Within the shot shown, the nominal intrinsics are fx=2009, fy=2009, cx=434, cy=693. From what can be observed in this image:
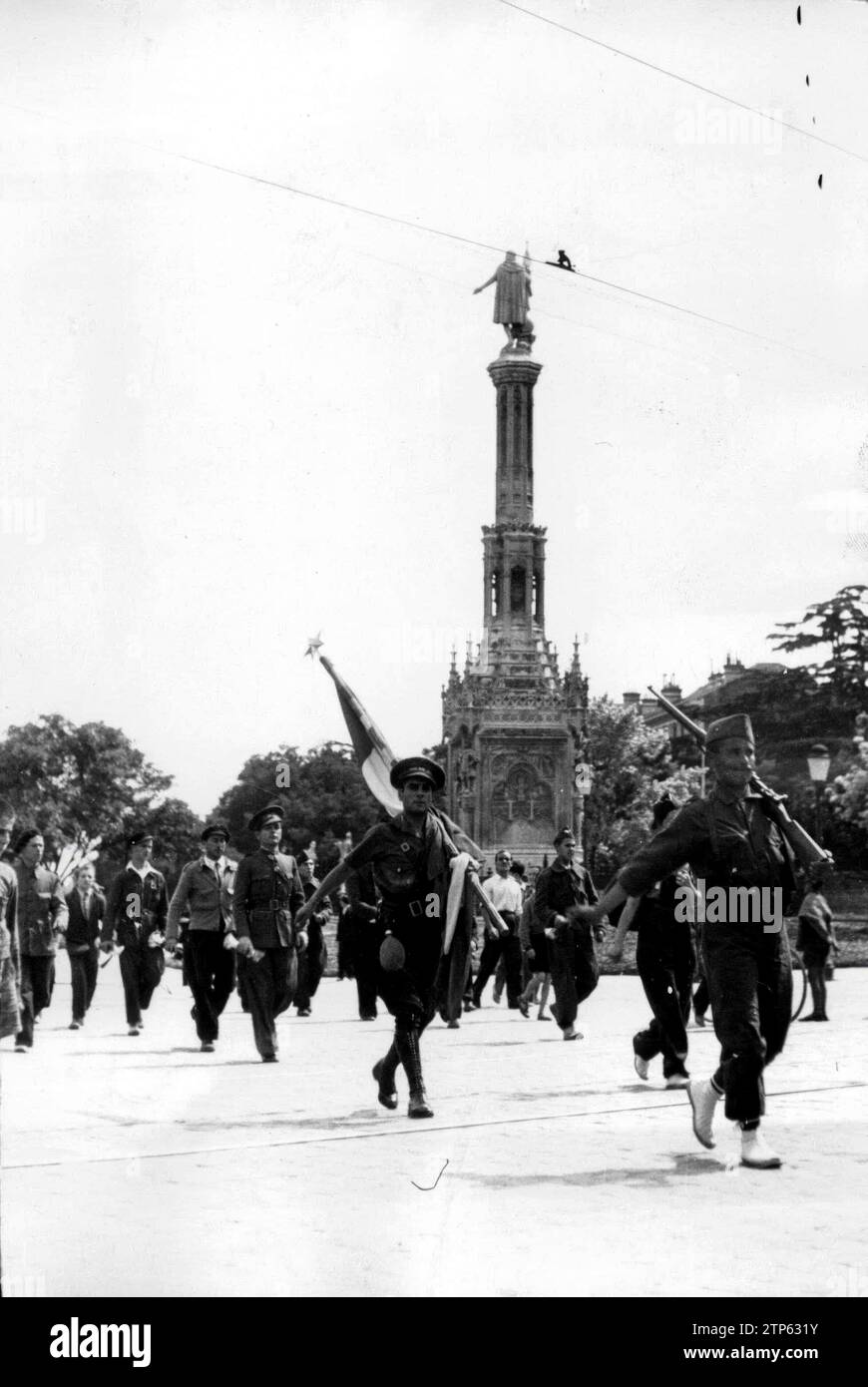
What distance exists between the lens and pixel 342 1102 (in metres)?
10.5

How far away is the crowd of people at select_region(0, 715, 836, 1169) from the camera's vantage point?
8.23 m

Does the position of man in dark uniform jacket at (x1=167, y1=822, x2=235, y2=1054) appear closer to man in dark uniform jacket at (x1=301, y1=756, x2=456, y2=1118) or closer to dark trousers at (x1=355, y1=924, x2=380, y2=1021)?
dark trousers at (x1=355, y1=924, x2=380, y2=1021)

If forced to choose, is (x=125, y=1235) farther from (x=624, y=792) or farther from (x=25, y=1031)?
(x=624, y=792)

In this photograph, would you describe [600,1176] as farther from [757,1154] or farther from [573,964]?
[573,964]

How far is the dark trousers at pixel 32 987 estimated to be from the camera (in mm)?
14016

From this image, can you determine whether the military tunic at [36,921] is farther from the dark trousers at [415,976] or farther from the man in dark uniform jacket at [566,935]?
the dark trousers at [415,976]

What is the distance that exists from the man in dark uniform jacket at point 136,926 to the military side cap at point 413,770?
586cm

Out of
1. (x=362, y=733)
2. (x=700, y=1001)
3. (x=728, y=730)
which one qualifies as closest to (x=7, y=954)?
(x=728, y=730)

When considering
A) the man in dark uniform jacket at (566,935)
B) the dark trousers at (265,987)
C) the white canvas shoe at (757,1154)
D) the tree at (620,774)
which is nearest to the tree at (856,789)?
the man in dark uniform jacket at (566,935)

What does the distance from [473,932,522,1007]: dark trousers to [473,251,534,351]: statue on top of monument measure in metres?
67.1

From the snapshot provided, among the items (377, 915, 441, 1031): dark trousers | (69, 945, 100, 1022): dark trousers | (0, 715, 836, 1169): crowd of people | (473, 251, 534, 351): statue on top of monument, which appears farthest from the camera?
(473, 251, 534, 351): statue on top of monument

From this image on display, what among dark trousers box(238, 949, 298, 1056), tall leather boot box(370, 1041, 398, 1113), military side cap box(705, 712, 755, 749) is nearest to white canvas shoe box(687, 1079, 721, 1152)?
military side cap box(705, 712, 755, 749)

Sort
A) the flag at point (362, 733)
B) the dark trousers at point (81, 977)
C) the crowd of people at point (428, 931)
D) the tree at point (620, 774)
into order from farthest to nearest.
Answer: the tree at point (620, 774)
the flag at point (362, 733)
the dark trousers at point (81, 977)
the crowd of people at point (428, 931)

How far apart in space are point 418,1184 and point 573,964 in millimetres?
7328
